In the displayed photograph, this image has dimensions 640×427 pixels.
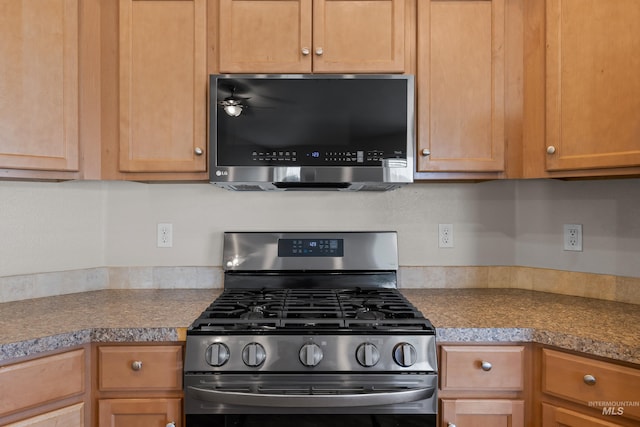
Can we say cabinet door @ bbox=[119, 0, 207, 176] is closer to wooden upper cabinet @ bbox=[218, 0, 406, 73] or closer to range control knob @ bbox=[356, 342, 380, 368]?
wooden upper cabinet @ bbox=[218, 0, 406, 73]

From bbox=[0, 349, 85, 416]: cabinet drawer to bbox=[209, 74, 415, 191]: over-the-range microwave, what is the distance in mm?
757

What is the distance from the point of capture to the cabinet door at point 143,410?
129cm

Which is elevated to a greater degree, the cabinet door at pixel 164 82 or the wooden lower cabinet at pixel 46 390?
the cabinet door at pixel 164 82

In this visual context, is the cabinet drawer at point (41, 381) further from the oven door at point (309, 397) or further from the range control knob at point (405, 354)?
the range control knob at point (405, 354)

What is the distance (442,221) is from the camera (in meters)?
1.98

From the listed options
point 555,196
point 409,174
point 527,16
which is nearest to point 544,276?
point 555,196

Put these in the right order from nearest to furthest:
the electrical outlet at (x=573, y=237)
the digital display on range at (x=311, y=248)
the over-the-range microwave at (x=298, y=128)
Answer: the over-the-range microwave at (x=298, y=128) → the electrical outlet at (x=573, y=237) → the digital display on range at (x=311, y=248)

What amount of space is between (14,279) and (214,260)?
79 centimetres

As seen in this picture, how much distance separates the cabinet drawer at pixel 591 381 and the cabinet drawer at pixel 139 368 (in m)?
1.12

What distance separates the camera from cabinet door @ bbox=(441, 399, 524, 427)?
4.26 ft

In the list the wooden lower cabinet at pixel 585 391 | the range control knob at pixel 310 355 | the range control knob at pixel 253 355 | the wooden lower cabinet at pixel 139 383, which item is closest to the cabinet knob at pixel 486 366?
the wooden lower cabinet at pixel 585 391

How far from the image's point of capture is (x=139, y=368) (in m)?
1.29

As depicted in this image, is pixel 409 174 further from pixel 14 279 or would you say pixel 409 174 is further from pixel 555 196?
pixel 14 279

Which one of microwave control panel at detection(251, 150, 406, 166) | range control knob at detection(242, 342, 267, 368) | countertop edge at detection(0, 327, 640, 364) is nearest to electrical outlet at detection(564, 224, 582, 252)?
countertop edge at detection(0, 327, 640, 364)
